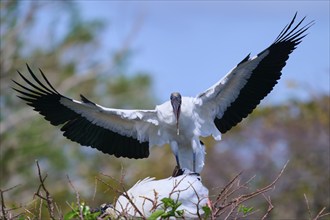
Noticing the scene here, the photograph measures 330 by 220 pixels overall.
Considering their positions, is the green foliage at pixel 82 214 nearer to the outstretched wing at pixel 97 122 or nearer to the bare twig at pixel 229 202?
the bare twig at pixel 229 202

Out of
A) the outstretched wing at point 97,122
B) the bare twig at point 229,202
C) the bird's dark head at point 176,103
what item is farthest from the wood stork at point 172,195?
the outstretched wing at point 97,122

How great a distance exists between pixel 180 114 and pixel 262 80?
891mm

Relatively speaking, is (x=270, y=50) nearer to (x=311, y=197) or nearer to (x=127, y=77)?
(x=311, y=197)

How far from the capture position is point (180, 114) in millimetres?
8273

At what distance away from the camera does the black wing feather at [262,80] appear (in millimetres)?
8508

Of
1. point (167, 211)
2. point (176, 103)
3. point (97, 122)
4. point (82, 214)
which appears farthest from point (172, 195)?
point (97, 122)

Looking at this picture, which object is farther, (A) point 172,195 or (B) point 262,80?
(B) point 262,80

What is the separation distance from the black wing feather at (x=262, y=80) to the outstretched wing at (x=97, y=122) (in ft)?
2.32

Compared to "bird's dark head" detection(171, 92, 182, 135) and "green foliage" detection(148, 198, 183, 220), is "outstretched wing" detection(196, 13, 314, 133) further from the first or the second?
"green foliage" detection(148, 198, 183, 220)

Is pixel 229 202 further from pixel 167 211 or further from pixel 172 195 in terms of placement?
pixel 172 195

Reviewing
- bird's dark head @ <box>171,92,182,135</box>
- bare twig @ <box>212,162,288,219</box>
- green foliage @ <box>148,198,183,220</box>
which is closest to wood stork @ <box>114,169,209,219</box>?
bare twig @ <box>212,162,288,219</box>

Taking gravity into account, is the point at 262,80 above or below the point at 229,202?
above

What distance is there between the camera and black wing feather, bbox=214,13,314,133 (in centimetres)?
851

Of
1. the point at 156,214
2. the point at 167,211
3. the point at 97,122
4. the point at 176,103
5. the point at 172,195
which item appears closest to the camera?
the point at 156,214
